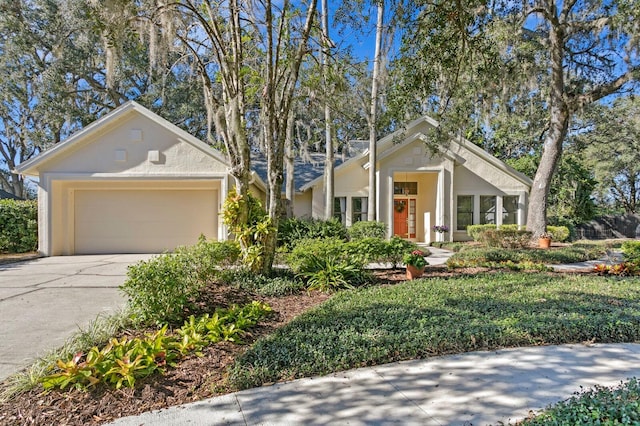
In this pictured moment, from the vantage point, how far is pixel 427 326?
419cm

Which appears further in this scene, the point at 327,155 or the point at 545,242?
the point at 327,155

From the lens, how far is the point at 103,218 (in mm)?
12586

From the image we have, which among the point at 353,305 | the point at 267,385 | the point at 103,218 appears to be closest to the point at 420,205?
the point at 353,305

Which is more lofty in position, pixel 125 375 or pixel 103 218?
pixel 103 218

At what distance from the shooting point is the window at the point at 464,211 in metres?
15.6

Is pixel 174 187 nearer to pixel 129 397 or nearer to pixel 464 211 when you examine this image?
pixel 129 397

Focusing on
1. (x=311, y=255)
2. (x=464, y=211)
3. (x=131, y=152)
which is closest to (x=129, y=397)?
(x=311, y=255)

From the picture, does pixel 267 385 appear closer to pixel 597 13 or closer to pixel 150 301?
pixel 150 301

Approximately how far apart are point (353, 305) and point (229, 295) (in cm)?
217

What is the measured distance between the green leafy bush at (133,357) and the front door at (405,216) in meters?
12.8

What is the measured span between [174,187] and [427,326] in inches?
430

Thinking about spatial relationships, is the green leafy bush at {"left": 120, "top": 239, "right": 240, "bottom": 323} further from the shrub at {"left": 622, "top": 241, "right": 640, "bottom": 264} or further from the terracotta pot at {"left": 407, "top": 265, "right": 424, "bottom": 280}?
the shrub at {"left": 622, "top": 241, "right": 640, "bottom": 264}

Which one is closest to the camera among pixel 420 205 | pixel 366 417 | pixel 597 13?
pixel 366 417

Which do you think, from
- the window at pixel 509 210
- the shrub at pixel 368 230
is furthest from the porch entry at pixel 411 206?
the shrub at pixel 368 230
